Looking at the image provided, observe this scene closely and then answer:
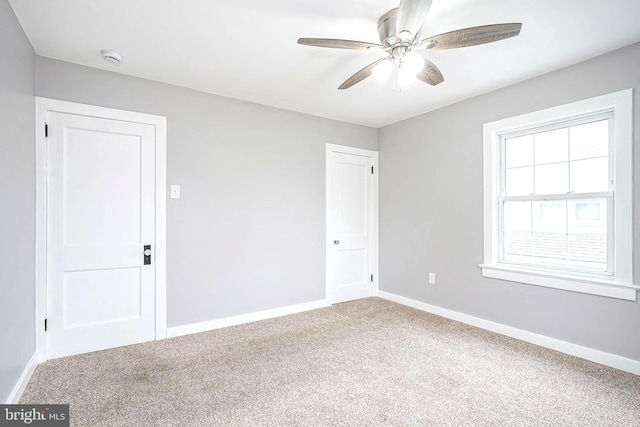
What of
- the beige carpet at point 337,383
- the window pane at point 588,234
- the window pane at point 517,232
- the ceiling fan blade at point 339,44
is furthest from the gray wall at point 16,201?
the window pane at point 588,234

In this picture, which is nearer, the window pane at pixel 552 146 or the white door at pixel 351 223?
the window pane at pixel 552 146

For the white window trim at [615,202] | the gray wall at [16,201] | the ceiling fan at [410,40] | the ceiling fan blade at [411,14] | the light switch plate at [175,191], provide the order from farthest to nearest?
the light switch plate at [175,191], the white window trim at [615,202], the gray wall at [16,201], the ceiling fan at [410,40], the ceiling fan blade at [411,14]

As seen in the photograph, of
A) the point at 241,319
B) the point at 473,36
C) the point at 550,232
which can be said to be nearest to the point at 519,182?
the point at 550,232

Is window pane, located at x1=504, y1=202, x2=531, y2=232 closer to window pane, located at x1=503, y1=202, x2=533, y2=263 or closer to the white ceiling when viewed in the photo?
window pane, located at x1=503, y1=202, x2=533, y2=263

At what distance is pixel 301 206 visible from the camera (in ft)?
12.7

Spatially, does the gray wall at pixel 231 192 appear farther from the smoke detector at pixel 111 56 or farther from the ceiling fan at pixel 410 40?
the ceiling fan at pixel 410 40

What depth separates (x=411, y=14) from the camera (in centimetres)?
161

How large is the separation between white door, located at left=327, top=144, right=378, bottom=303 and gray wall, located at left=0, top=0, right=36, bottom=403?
2.91 m

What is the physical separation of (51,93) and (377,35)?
266 cm

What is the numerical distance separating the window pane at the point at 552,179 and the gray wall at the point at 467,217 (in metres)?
0.49

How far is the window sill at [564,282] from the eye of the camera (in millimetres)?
2371

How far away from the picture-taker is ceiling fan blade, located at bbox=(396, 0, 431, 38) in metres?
1.53

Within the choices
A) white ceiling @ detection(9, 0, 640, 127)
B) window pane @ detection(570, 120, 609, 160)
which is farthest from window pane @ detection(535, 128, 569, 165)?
white ceiling @ detection(9, 0, 640, 127)

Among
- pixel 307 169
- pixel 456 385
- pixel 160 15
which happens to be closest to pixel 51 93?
pixel 160 15
